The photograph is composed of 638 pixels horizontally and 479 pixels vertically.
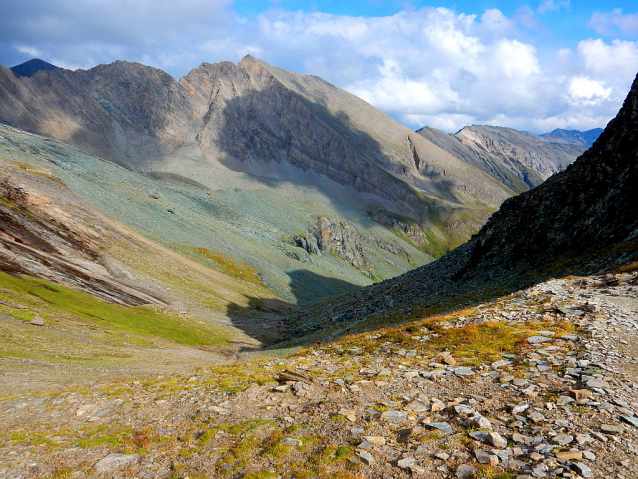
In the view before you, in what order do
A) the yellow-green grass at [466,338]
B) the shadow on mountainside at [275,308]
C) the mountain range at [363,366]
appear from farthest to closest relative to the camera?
the shadow on mountainside at [275,308]
the yellow-green grass at [466,338]
the mountain range at [363,366]

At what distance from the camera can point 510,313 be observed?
81.8ft

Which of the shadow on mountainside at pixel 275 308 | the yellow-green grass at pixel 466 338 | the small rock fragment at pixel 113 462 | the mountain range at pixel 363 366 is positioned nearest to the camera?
the mountain range at pixel 363 366

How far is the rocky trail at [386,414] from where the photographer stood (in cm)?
1111

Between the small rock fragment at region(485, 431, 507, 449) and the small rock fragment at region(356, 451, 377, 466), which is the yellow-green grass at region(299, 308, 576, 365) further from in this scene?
the small rock fragment at region(356, 451, 377, 466)

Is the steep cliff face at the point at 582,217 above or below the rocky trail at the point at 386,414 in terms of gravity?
above

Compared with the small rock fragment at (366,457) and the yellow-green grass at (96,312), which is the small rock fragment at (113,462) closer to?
the small rock fragment at (366,457)

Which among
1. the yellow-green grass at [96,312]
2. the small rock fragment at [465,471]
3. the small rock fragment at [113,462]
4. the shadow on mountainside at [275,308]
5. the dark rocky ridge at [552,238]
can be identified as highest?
the dark rocky ridge at [552,238]

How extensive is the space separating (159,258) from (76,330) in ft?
130

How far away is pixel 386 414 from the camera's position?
14.1 m

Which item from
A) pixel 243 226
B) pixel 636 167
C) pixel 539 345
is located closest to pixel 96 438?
pixel 539 345

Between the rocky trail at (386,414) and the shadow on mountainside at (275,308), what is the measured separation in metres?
39.8

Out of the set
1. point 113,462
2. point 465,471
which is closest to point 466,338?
point 465,471

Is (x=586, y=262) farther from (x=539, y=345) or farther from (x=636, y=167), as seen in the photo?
(x=539, y=345)

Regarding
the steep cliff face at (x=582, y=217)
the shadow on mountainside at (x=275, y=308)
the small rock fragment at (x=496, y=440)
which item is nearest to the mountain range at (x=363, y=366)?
the small rock fragment at (x=496, y=440)
